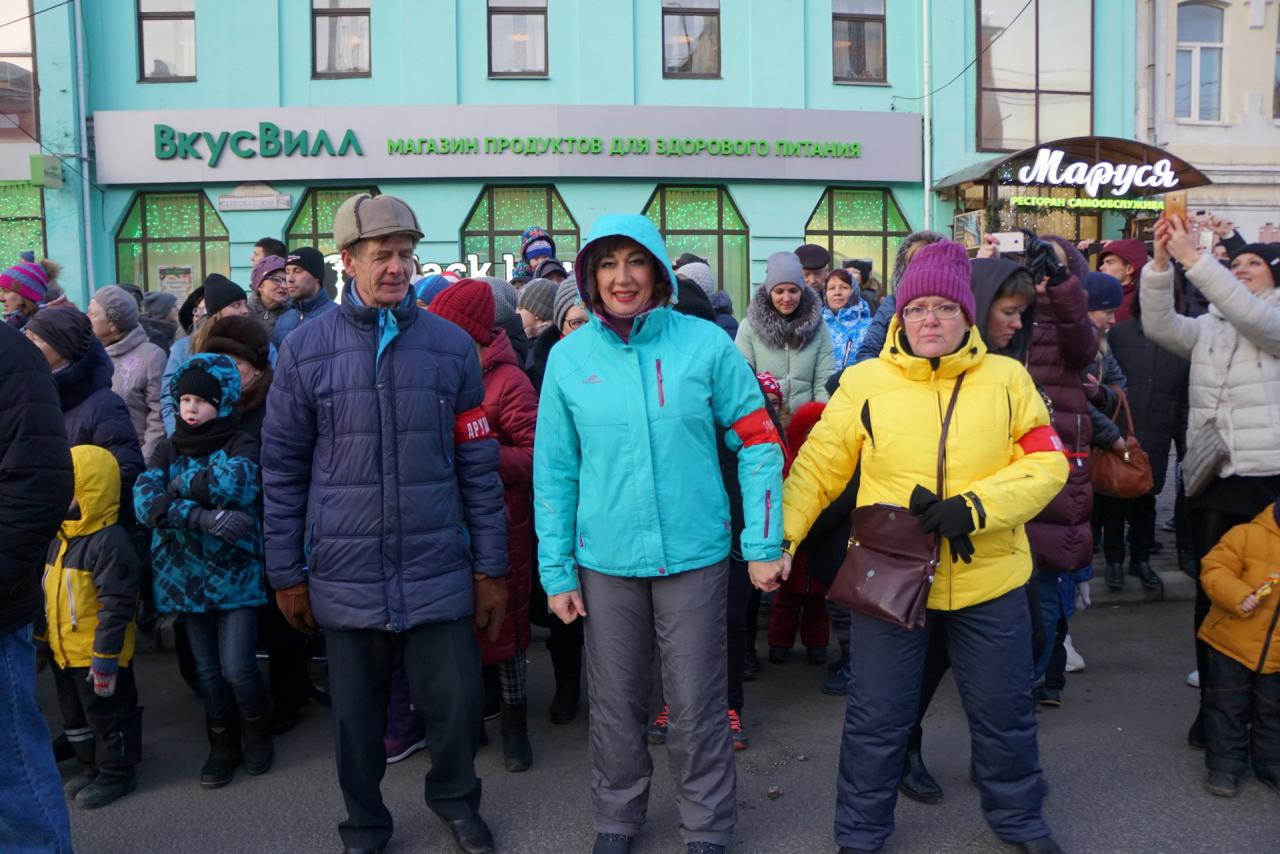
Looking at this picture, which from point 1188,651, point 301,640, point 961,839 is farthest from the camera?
point 1188,651

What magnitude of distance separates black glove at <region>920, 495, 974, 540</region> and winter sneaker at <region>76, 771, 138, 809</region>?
324cm

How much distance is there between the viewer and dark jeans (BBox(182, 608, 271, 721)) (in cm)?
414

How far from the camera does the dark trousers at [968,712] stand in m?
3.40

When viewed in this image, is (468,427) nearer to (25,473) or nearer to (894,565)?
(25,473)

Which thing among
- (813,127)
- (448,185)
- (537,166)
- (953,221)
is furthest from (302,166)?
(953,221)

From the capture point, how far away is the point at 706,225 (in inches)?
647

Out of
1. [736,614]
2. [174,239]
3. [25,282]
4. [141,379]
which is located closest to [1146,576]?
[736,614]

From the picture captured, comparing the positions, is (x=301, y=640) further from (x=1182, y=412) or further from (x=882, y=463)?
(x=1182, y=412)

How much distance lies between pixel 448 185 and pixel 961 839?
13670mm

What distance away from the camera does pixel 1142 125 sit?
17.3 m

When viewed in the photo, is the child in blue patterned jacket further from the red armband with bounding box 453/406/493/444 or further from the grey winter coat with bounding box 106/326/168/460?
the grey winter coat with bounding box 106/326/168/460

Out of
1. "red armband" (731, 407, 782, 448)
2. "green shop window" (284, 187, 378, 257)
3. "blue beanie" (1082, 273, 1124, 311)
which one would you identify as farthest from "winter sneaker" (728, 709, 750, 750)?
"green shop window" (284, 187, 378, 257)

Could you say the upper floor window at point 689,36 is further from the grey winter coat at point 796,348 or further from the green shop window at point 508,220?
the grey winter coat at point 796,348

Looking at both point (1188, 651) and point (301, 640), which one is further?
point (1188, 651)
